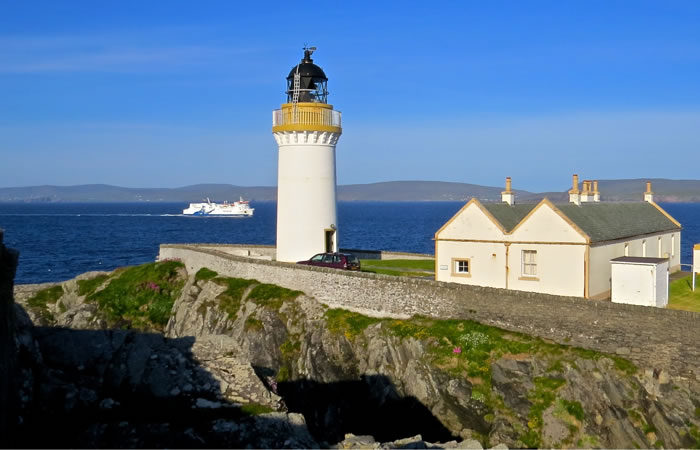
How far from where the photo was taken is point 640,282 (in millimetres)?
24344

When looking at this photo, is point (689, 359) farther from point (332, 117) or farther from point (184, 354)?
point (332, 117)

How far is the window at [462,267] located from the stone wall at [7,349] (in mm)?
21754

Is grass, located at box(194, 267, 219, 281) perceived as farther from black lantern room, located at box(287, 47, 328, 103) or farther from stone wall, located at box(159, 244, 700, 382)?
black lantern room, located at box(287, 47, 328, 103)

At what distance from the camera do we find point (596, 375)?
2039 centimetres

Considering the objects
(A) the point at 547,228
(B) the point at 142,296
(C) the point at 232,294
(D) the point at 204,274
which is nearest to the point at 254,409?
(A) the point at 547,228

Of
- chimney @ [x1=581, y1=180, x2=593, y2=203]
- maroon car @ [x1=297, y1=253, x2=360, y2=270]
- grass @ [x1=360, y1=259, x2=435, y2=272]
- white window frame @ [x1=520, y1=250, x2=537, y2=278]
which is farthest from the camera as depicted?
grass @ [x1=360, y1=259, x2=435, y2=272]

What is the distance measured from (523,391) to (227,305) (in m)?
16.1

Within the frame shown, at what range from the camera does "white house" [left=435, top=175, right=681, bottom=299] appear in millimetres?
25906

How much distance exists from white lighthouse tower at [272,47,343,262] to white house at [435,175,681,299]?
8.23 metres

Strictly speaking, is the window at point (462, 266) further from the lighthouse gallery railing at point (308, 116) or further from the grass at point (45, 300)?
the grass at point (45, 300)

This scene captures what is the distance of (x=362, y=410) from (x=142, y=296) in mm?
17825

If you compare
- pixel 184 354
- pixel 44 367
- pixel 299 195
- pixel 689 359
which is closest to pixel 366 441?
pixel 184 354

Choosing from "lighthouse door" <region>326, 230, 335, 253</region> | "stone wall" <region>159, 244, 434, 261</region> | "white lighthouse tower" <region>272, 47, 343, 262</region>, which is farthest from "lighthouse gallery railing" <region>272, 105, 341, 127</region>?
"stone wall" <region>159, 244, 434, 261</region>

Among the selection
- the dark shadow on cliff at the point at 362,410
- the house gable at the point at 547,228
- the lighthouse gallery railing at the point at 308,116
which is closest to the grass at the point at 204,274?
the lighthouse gallery railing at the point at 308,116
